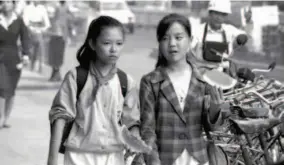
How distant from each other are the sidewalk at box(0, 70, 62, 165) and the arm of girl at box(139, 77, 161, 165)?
4.45m

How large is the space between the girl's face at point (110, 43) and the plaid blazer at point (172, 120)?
0.29 m

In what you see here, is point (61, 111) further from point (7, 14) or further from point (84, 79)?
point (7, 14)

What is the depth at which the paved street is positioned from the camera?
8.91m

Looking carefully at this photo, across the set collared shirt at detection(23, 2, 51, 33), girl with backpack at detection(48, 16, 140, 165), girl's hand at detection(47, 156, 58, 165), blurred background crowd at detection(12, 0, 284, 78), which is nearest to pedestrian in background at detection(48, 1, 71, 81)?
blurred background crowd at detection(12, 0, 284, 78)

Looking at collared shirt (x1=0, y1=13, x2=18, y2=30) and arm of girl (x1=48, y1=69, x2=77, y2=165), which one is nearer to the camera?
arm of girl (x1=48, y1=69, x2=77, y2=165)

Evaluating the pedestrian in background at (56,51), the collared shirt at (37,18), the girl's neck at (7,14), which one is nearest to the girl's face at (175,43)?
the girl's neck at (7,14)

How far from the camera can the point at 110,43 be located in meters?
4.00

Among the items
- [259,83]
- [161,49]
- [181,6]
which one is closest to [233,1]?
[181,6]

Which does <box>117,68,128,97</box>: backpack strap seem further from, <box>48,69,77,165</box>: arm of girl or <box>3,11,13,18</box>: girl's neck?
<box>3,11,13,18</box>: girl's neck

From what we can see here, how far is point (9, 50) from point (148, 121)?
691 cm

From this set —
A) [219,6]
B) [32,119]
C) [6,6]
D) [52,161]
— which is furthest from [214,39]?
[32,119]

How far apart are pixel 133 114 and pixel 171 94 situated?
25 centimetres

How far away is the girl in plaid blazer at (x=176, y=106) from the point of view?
409 centimetres

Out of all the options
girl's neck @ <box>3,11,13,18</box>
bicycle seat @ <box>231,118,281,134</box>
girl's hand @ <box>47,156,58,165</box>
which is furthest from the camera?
girl's neck @ <box>3,11,13,18</box>
